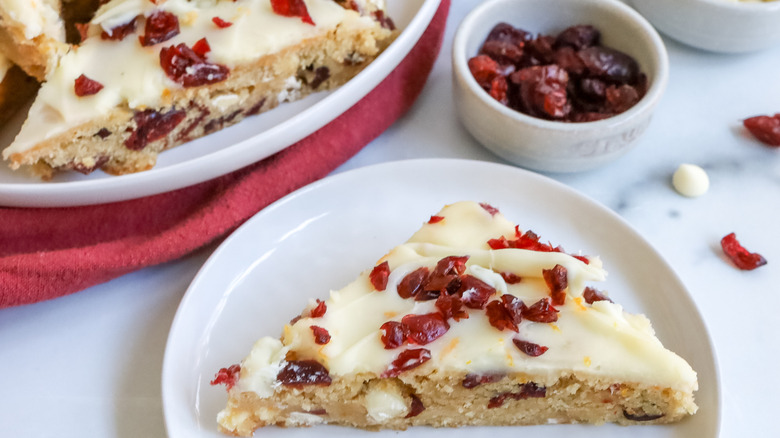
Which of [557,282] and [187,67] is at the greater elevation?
[187,67]

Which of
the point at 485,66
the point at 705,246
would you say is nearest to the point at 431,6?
the point at 485,66

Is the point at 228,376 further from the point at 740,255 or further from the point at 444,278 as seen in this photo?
the point at 740,255

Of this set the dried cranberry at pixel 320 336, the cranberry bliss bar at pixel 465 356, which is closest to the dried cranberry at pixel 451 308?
the cranberry bliss bar at pixel 465 356

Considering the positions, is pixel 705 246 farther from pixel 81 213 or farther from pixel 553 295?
pixel 81 213

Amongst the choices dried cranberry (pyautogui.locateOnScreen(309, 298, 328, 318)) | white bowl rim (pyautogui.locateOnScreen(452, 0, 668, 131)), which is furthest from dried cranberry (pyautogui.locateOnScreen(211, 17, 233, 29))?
dried cranberry (pyautogui.locateOnScreen(309, 298, 328, 318))

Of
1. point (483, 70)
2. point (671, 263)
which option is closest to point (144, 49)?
point (483, 70)
